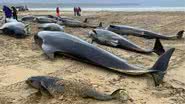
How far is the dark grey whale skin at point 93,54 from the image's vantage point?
33.1ft

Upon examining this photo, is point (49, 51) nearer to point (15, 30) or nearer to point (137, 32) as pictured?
point (15, 30)

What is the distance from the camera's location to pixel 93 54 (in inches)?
427

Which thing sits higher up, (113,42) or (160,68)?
(160,68)

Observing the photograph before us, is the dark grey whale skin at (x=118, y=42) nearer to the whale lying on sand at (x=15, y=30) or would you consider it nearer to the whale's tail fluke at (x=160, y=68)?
the whale lying on sand at (x=15, y=30)

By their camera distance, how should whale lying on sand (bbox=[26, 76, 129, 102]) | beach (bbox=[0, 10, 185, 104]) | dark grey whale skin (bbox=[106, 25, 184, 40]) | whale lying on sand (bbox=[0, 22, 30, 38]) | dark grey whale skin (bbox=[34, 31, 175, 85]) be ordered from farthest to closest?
dark grey whale skin (bbox=[106, 25, 184, 40]) < whale lying on sand (bbox=[0, 22, 30, 38]) < dark grey whale skin (bbox=[34, 31, 175, 85]) < beach (bbox=[0, 10, 185, 104]) < whale lying on sand (bbox=[26, 76, 129, 102])

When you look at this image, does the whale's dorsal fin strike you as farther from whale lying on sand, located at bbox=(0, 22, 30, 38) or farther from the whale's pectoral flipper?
whale lying on sand, located at bbox=(0, 22, 30, 38)

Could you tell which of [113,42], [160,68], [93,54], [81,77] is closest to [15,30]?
[113,42]

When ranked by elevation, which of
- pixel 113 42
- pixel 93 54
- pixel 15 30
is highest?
pixel 93 54

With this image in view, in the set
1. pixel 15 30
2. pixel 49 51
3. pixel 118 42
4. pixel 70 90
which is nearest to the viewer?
pixel 70 90

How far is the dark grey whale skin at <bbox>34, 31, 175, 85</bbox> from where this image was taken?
10.1m

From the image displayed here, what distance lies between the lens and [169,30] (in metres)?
22.1

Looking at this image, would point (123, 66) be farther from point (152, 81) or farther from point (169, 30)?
point (169, 30)

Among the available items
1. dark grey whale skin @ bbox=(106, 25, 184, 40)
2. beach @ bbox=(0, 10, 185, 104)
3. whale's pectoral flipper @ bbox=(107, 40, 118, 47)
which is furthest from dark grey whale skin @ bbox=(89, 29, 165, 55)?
dark grey whale skin @ bbox=(106, 25, 184, 40)

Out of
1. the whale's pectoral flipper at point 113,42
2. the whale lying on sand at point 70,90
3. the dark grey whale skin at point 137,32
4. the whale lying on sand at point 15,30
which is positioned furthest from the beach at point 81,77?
the dark grey whale skin at point 137,32
